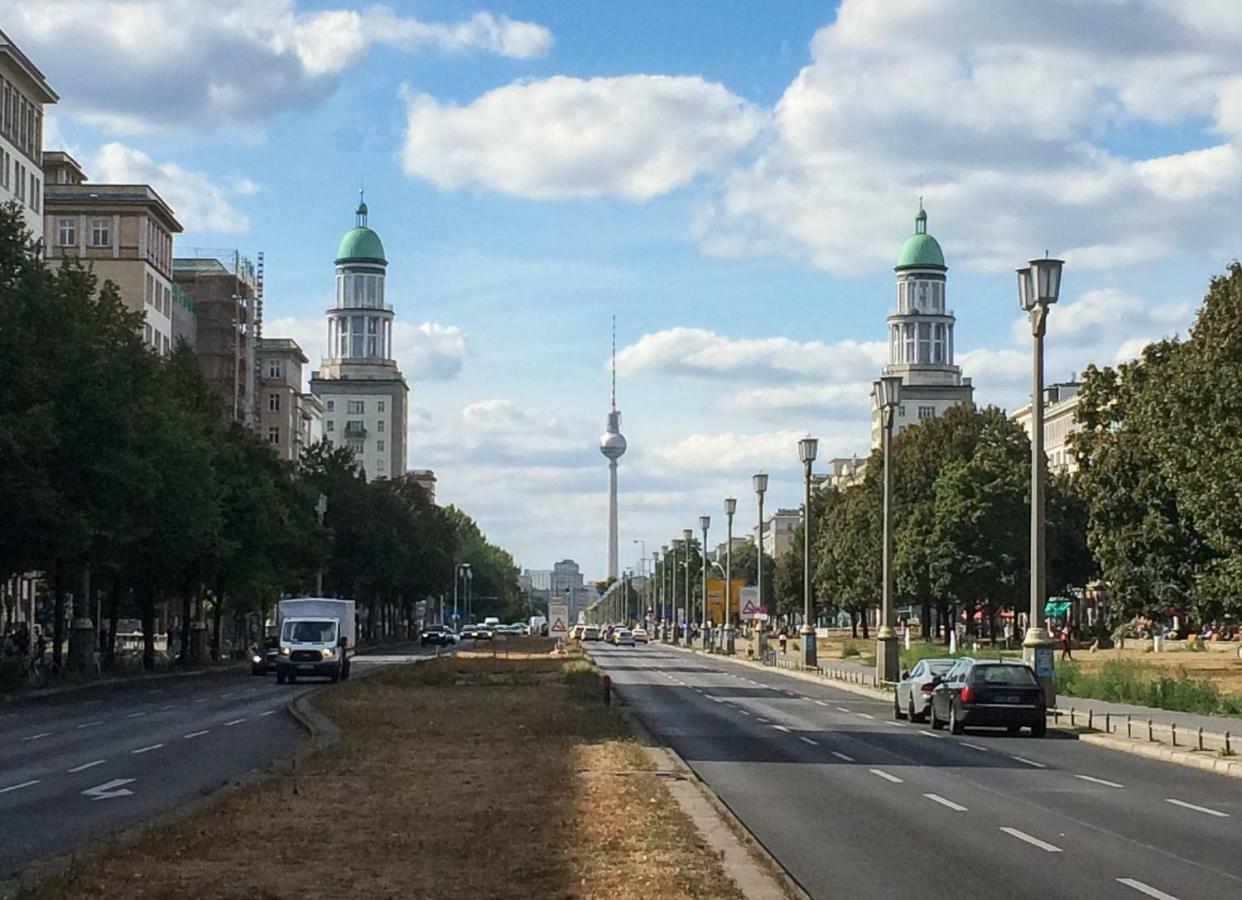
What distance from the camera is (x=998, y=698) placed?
37.0 m

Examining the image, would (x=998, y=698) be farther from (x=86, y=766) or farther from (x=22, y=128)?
(x=22, y=128)

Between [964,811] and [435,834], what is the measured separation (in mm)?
7264

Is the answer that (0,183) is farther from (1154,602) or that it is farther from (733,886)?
(733,886)

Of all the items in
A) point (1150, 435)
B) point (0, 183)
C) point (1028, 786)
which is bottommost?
point (1028, 786)

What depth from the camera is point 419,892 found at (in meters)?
12.7

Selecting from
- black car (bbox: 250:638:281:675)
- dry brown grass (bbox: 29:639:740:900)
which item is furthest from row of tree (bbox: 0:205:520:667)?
dry brown grass (bbox: 29:639:740:900)

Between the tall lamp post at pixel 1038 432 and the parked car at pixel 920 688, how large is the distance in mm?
1804

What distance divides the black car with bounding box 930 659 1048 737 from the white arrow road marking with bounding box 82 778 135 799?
17.9 metres

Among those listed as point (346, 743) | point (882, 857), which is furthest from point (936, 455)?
point (882, 857)

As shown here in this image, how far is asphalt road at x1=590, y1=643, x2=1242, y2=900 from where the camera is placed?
15445 mm

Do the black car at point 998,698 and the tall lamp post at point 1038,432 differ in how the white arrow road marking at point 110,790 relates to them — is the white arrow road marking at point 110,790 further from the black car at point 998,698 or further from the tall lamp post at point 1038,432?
the tall lamp post at point 1038,432

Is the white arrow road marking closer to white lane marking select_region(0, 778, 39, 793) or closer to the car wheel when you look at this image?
white lane marking select_region(0, 778, 39, 793)

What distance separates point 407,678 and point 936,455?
194 feet

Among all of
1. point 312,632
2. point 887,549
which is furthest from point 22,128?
point 887,549
